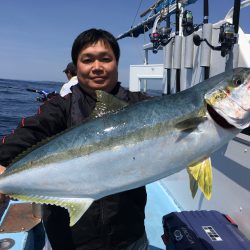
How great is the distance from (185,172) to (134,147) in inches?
135

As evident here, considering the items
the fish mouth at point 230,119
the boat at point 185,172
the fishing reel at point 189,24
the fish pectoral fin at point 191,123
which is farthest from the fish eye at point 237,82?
the fishing reel at point 189,24

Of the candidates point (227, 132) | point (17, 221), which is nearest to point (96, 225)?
point (227, 132)

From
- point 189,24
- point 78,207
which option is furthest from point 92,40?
point 189,24

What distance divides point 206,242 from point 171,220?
57cm

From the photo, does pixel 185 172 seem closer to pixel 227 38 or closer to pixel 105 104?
pixel 227 38

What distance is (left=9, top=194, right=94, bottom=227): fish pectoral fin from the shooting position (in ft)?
7.34

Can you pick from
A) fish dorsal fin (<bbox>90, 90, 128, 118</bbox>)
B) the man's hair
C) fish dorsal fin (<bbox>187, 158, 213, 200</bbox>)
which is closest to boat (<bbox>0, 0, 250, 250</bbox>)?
fish dorsal fin (<bbox>90, 90, 128, 118</bbox>)

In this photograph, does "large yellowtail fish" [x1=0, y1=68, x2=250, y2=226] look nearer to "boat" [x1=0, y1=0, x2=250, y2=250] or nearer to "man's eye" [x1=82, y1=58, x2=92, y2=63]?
"man's eye" [x1=82, y1=58, x2=92, y2=63]

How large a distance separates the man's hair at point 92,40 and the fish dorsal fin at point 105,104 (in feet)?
1.63

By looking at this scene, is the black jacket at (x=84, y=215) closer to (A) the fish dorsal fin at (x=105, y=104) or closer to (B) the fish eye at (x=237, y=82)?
(A) the fish dorsal fin at (x=105, y=104)

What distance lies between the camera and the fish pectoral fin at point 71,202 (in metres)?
2.24

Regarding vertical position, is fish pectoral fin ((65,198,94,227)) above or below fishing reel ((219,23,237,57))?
below

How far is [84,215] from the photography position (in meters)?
2.50

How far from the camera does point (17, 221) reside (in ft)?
15.0
